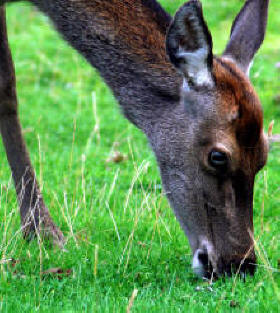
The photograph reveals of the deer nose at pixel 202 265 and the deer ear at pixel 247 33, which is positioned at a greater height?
the deer ear at pixel 247 33

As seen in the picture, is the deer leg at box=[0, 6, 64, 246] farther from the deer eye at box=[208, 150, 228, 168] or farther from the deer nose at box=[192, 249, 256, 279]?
the deer eye at box=[208, 150, 228, 168]

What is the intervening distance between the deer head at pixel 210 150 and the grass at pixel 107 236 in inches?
8.5

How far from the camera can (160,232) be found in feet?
20.6

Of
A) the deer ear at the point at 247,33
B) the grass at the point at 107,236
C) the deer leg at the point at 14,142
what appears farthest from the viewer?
the deer leg at the point at 14,142

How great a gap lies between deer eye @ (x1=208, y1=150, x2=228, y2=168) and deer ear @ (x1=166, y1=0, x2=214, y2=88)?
505 millimetres

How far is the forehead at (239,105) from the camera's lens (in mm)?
5164

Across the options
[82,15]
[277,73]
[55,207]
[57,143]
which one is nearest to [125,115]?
[82,15]

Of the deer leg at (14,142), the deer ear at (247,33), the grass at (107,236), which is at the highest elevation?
the deer ear at (247,33)

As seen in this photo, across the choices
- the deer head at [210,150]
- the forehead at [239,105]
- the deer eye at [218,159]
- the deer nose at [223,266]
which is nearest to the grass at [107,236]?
the deer nose at [223,266]

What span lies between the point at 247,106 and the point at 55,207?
2370 millimetres

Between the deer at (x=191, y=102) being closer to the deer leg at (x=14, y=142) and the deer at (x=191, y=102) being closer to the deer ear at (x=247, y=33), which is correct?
the deer ear at (x=247, y=33)

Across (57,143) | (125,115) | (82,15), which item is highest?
(82,15)

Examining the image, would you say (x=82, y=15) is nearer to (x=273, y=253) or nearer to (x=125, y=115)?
(x=125, y=115)

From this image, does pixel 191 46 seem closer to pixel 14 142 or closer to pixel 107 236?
pixel 107 236
